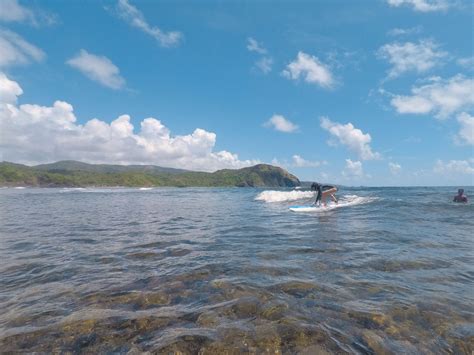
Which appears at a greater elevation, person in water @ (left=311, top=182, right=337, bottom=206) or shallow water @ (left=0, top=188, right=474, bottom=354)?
person in water @ (left=311, top=182, right=337, bottom=206)

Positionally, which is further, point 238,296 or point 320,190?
point 320,190

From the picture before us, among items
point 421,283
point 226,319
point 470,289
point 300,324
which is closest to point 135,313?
point 226,319

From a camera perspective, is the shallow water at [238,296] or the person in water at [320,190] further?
the person in water at [320,190]

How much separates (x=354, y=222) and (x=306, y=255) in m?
11.9

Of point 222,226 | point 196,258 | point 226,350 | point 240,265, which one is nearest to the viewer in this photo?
point 226,350

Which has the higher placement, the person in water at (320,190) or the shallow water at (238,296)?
the person in water at (320,190)

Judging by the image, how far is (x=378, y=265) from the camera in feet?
34.2

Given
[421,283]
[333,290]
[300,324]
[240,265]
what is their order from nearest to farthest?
[300,324] < [333,290] < [421,283] < [240,265]

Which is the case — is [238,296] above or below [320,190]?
below

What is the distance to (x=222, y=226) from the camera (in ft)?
67.2

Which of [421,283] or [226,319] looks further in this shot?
[421,283]

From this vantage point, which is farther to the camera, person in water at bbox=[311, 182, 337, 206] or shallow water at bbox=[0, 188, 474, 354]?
person in water at bbox=[311, 182, 337, 206]

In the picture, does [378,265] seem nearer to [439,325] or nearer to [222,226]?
[439,325]

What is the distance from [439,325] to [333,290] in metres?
2.50
